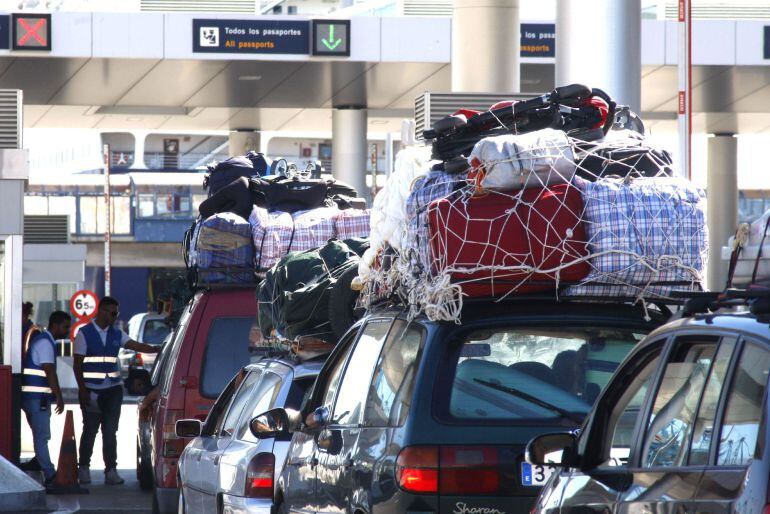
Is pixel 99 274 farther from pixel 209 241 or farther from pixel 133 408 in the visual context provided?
pixel 209 241

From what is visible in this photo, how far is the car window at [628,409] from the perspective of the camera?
496 cm

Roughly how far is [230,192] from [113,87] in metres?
13.6

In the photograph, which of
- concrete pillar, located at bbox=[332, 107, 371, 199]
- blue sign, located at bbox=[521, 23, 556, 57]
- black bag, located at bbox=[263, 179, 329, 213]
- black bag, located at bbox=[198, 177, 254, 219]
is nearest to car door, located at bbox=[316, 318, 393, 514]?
black bag, located at bbox=[198, 177, 254, 219]

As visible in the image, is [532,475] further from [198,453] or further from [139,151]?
[139,151]

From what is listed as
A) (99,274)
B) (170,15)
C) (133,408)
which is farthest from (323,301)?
(99,274)

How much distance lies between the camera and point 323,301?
9.78 metres

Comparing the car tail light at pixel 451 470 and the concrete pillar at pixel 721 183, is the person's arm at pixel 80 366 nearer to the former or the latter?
the car tail light at pixel 451 470

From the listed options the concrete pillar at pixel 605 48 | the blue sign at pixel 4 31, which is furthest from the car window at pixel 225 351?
the blue sign at pixel 4 31

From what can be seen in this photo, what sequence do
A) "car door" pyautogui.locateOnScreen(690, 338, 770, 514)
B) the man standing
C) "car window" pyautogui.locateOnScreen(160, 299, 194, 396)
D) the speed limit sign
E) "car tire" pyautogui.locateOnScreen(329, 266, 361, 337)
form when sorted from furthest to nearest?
the speed limit sign → the man standing → "car window" pyautogui.locateOnScreen(160, 299, 194, 396) → "car tire" pyautogui.locateOnScreen(329, 266, 361, 337) → "car door" pyautogui.locateOnScreen(690, 338, 770, 514)

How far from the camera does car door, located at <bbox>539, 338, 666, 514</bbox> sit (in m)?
4.91

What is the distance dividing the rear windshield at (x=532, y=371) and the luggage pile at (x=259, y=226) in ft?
17.8

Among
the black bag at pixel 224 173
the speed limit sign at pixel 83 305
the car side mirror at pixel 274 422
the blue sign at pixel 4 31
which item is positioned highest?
the blue sign at pixel 4 31

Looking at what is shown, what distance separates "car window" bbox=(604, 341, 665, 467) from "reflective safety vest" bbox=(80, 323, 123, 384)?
11.0m

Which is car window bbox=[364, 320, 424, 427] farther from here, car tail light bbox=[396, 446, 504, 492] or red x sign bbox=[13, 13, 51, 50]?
red x sign bbox=[13, 13, 51, 50]
